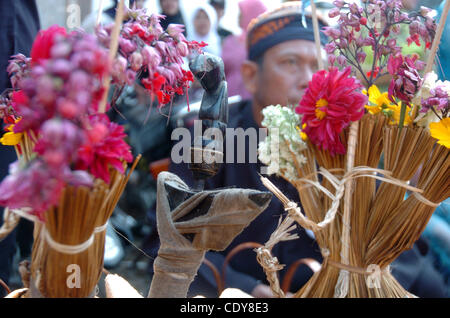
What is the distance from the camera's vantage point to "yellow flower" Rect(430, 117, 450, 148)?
2.33 ft

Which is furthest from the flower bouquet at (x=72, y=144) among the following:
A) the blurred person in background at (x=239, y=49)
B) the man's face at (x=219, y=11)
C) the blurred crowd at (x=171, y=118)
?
the man's face at (x=219, y=11)

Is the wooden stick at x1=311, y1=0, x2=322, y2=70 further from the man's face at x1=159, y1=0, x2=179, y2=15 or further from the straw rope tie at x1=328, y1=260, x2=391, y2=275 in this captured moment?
the man's face at x1=159, y1=0, x2=179, y2=15

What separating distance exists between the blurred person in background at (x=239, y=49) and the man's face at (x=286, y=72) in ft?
0.47

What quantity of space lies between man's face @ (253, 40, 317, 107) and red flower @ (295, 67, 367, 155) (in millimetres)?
717

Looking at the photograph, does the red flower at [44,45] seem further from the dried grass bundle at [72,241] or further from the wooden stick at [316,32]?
the wooden stick at [316,32]

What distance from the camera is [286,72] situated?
5.25 ft

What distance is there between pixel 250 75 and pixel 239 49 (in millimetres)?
247

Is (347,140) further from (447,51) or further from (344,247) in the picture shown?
(447,51)

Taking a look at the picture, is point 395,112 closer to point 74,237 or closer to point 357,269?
point 357,269

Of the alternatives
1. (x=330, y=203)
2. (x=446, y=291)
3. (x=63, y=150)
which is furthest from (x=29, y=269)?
(x=446, y=291)

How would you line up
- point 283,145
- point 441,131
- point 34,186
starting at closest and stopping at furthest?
point 34,186, point 441,131, point 283,145

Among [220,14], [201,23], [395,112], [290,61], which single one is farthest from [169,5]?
[395,112]

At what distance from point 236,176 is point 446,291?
752 mm

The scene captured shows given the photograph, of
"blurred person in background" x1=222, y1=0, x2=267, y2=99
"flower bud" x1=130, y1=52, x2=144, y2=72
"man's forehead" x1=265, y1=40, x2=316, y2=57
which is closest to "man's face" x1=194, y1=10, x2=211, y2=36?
"blurred person in background" x1=222, y1=0, x2=267, y2=99
